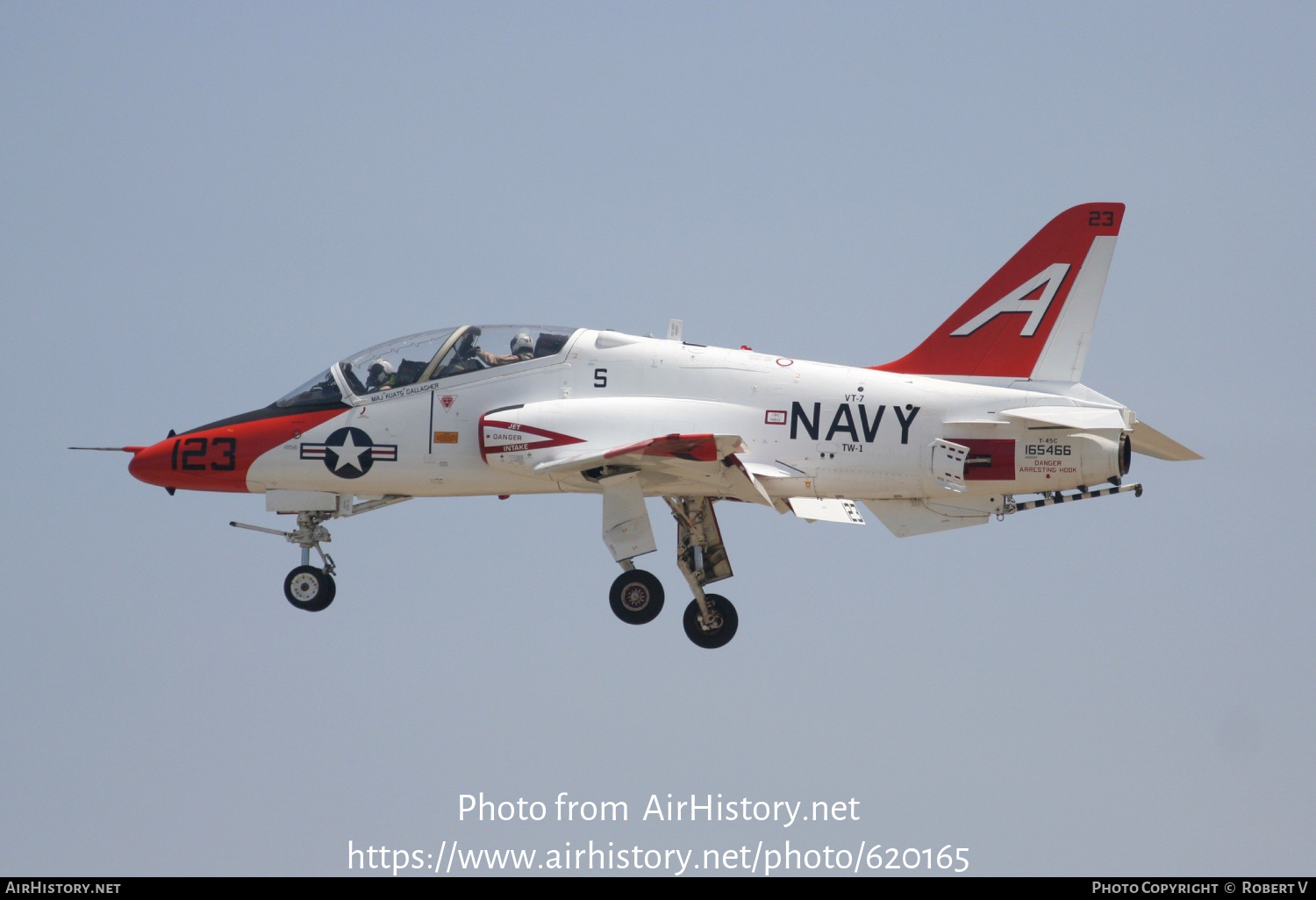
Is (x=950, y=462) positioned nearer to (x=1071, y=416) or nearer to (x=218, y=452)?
(x=1071, y=416)

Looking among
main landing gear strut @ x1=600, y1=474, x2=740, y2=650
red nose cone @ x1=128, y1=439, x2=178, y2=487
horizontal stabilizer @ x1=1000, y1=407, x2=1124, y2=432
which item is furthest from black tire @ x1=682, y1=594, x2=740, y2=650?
Answer: red nose cone @ x1=128, y1=439, x2=178, y2=487

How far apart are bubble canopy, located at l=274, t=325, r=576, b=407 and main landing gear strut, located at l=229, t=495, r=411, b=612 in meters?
1.45

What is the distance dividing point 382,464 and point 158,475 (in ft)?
10.5

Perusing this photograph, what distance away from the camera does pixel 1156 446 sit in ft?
75.9

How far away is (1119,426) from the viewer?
21.8 m

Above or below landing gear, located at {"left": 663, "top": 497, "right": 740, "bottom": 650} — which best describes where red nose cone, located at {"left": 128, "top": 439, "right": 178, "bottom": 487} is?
above

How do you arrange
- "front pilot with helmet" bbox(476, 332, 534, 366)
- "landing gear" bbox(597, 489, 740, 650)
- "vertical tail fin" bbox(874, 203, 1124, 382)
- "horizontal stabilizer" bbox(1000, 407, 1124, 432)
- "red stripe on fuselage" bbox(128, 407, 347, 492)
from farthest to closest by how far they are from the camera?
1. "red stripe on fuselage" bbox(128, 407, 347, 492)
2. "front pilot with helmet" bbox(476, 332, 534, 366)
3. "vertical tail fin" bbox(874, 203, 1124, 382)
4. "landing gear" bbox(597, 489, 740, 650)
5. "horizontal stabilizer" bbox(1000, 407, 1124, 432)

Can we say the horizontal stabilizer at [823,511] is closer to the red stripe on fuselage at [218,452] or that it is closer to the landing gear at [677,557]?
the landing gear at [677,557]

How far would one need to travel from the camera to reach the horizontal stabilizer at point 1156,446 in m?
22.8

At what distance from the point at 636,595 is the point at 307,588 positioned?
4540 millimetres

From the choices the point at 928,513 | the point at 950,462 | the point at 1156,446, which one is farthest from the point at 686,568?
the point at 1156,446

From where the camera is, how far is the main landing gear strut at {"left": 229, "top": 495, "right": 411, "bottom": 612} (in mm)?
24234

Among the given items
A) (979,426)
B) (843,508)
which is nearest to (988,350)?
(979,426)

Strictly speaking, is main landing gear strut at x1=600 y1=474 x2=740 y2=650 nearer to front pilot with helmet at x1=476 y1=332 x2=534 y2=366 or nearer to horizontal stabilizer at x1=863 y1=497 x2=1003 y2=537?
front pilot with helmet at x1=476 y1=332 x2=534 y2=366
